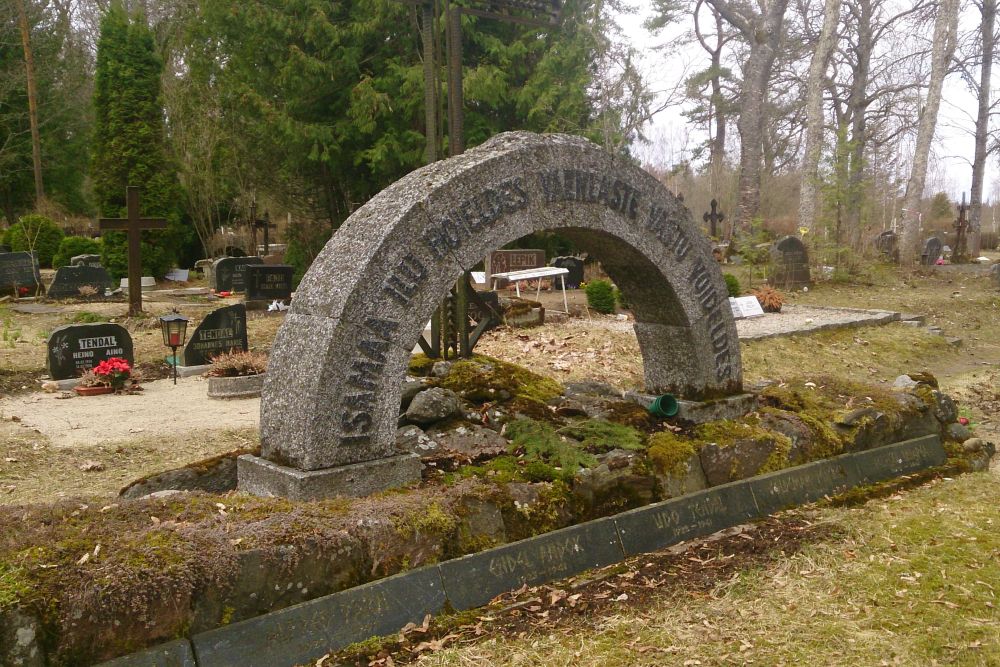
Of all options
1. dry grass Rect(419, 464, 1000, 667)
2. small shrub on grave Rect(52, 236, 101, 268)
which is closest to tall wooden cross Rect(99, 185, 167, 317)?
small shrub on grave Rect(52, 236, 101, 268)

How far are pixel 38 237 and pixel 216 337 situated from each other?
17.7 metres

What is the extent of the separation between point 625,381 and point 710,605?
6.26 meters

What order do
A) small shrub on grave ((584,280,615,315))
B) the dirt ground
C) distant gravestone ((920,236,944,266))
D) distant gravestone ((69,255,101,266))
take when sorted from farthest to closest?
distant gravestone ((920,236,944,266))
distant gravestone ((69,255,101,266))
small shrub on grave ((584,280,615,315))
the dirt ground

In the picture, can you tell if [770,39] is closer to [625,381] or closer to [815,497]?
[625,381]

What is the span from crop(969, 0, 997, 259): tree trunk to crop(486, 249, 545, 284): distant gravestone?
17955 millimetres

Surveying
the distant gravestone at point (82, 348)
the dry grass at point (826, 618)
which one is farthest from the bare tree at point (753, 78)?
the dry grass at point (826, 618)

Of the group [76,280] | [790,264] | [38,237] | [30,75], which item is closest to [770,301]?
[790,264]

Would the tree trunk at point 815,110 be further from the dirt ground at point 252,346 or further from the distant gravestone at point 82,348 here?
the distant gravestone at point 82,348

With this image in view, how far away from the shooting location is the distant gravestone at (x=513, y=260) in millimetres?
18094

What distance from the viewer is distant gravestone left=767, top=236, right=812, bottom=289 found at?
19.5 m

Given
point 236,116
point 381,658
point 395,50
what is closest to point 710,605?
point 381,658

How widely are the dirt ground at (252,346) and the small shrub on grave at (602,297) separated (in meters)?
0.28

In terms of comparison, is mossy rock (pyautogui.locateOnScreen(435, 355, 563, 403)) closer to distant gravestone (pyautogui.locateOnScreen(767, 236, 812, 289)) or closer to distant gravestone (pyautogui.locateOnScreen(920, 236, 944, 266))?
distant gravestone (pyautogui.locateOnScreen(767, 236, 812, 289))

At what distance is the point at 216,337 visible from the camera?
37.0 feet
